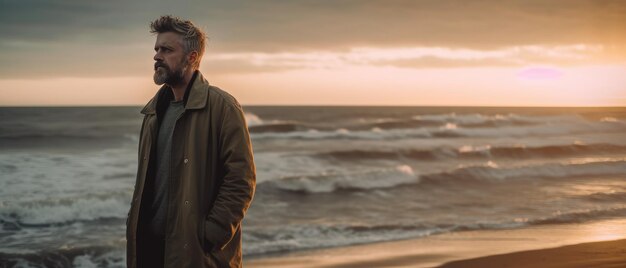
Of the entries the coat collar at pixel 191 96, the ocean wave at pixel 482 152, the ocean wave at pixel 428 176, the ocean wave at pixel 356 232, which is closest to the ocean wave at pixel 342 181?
the ocean wave at pixel 428 176

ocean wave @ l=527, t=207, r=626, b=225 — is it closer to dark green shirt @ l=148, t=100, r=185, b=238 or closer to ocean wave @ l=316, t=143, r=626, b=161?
dark green shirt @ l=148, t=100, r=185, b=238

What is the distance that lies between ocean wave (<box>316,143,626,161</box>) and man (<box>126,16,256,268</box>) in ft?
66.8

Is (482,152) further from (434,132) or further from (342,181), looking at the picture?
(342,181)

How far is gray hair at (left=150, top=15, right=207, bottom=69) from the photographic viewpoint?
2.77 m

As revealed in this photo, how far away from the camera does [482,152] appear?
27.3 m

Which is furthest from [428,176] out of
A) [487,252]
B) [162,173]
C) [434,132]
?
[434,132]

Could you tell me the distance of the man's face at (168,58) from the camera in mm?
2777

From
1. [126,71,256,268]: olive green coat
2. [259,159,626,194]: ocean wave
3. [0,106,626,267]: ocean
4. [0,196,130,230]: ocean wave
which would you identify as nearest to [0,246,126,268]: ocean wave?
[0,106,626,267]: ocean

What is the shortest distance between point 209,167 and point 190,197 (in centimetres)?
15

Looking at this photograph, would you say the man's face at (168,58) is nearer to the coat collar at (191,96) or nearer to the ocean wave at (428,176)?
the coat collar at (191,96)

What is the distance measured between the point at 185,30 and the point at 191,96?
0.29 metres

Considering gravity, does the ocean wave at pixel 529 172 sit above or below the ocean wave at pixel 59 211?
above

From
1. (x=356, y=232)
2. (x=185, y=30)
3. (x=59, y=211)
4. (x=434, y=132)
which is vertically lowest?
(x=356, y=232)

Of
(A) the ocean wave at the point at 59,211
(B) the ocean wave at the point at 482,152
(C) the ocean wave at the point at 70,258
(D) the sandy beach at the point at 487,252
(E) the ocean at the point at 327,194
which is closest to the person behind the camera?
(D) the sandy beach at the point at 487,252
